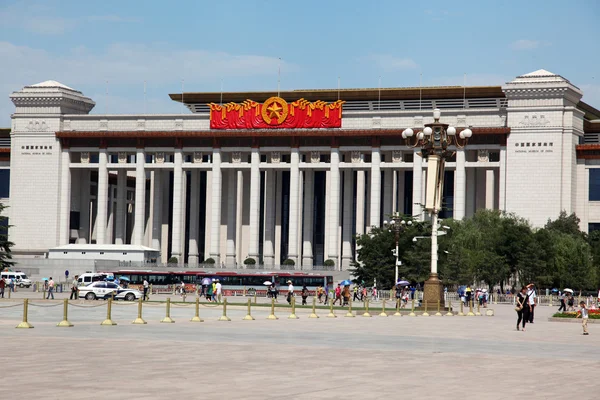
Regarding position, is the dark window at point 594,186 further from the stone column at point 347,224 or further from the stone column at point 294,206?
the stone column at point 294,206

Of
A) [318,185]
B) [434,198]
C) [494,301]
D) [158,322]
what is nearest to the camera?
[158,322]

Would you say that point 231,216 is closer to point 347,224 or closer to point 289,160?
point 289,160

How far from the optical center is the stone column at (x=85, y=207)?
A: 137375mm

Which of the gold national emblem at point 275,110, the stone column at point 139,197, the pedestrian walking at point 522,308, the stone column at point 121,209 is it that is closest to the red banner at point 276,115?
the gold national emblem at point 275,110

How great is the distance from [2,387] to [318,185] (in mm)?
135751

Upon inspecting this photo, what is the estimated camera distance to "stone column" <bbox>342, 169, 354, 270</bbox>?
130 m

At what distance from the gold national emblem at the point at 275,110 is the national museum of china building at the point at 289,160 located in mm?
131

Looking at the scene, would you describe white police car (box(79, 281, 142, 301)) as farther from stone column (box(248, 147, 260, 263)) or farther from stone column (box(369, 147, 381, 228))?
stone column (box(369, 147, 381, 228))

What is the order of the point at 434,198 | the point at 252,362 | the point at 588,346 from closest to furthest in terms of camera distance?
the point at 252,362
the point at 588,346
the point at 434,198

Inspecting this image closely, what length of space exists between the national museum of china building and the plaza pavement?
274ft

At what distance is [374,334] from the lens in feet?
Answer: 117

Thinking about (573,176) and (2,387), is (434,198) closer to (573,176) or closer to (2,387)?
(2,387)

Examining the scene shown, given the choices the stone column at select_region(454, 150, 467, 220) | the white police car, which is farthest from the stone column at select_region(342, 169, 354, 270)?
the white police car

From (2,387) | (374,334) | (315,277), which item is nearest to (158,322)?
(374,334)
